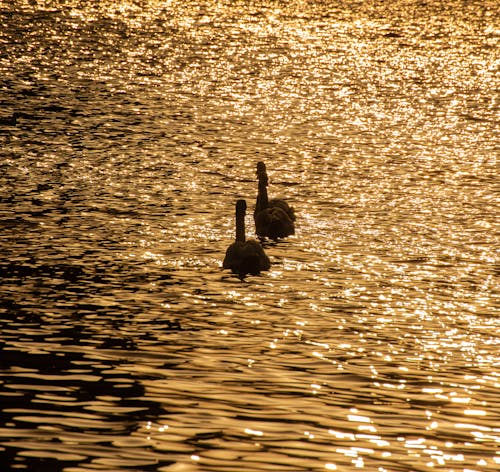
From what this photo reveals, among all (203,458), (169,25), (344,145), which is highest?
(169,25)

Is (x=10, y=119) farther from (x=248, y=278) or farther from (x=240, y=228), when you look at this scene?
(x=248, y=278)

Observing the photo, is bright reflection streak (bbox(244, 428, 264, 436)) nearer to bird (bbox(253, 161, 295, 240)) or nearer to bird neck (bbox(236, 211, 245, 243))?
bird neck (bbox(236, 211, 245, 243))

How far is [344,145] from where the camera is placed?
60250 millimetres

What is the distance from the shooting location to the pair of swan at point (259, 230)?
1516 inches

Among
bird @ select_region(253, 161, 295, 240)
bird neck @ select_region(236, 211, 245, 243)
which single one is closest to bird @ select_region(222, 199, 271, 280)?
bird neck @ select_region(236, 211, 245, 243)

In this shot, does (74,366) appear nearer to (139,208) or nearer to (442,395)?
(442,395)

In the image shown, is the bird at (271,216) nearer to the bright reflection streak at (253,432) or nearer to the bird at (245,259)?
the bird at (245,259)

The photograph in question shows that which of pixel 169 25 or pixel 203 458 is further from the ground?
pixel 169 25

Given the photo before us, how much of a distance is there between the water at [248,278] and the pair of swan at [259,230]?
497 millimetres

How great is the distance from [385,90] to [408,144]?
16.8 metres

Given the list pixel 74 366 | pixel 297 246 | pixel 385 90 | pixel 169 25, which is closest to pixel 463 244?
pixel 297 246

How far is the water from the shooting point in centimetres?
2622

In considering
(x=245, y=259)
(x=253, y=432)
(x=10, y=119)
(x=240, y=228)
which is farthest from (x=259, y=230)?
(x=10, y=119)

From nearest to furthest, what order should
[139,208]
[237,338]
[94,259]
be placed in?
[237,338]
[94,259]
[139,208]
